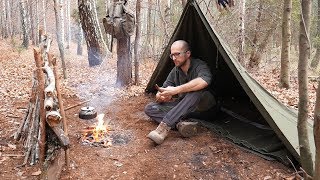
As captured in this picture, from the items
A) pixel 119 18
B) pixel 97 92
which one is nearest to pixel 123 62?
pixel 97 92

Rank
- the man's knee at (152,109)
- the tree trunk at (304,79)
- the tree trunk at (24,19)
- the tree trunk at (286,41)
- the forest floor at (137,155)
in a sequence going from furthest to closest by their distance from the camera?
the tree trunk at (24,19) → the tree trunk at (286,41) → the man's knee at (152,109) → the forest floor at (137,155) → the tree trunk at (304,79)

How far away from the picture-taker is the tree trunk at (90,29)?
930 centimetres

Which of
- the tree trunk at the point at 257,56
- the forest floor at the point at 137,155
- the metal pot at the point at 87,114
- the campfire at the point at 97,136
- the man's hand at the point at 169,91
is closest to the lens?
the forest floor at the point at 137,155

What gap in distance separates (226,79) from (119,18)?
100 inches

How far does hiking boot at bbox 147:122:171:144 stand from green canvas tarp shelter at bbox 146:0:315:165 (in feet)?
2.71

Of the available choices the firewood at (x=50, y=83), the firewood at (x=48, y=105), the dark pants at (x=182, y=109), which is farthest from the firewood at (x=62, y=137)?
the dark pants at (x=182, y=109)

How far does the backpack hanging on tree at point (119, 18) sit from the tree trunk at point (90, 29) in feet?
11.0

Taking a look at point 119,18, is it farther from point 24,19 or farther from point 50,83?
point 24,19

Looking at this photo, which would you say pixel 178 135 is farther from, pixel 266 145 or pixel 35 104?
pixel 35 104

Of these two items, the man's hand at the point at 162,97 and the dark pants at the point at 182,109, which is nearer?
the dark pants at the point at 182,109

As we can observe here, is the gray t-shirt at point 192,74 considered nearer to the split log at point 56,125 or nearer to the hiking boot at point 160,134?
the hiking boot at point 160,134

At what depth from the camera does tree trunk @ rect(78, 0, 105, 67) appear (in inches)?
366

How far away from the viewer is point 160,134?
4.09 meters

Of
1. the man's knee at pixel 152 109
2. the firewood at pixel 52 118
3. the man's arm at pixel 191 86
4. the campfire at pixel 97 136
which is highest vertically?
the man's arm at pixel 191 86
